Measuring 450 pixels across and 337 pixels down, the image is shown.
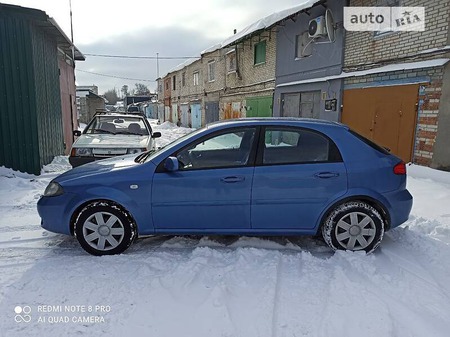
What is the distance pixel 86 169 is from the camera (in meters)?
3.71

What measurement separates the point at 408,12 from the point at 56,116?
9.70m

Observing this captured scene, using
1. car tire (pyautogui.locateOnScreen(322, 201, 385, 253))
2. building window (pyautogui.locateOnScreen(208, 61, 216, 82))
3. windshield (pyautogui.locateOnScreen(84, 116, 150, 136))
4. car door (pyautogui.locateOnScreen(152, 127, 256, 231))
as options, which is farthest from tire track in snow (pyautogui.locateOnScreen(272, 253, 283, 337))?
building window (pyautogui.locateOnScreen(208, 61, 216, 82))

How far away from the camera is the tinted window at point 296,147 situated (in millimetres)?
3439

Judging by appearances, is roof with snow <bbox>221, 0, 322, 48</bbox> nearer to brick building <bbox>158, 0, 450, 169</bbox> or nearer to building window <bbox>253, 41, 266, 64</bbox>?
brick building <bbox>158, 0, 450, 169</bbox>

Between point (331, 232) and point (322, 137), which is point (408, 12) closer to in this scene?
point (322, 137)

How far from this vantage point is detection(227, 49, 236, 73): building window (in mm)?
17781

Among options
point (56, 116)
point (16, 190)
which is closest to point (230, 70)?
point (56, 116)

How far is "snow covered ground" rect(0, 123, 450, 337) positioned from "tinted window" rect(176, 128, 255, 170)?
944mm

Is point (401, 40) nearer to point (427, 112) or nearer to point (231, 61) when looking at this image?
point (427, 112)

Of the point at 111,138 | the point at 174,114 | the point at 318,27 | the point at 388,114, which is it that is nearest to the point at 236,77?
the point at 318,27

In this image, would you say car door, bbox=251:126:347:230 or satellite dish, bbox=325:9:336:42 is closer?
car door, bbox=251:126:347:230

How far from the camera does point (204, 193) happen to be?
337cm

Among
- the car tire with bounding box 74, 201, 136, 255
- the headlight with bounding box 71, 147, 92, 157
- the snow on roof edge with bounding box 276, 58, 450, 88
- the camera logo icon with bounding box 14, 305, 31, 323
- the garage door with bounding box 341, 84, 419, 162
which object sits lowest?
the camera logo icon with bounding box 14, 305, 31, 323

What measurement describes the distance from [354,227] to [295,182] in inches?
32.6
